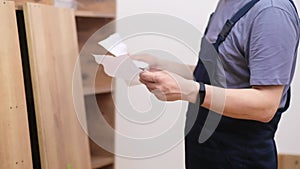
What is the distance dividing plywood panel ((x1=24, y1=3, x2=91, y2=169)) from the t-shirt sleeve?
3.59 feet

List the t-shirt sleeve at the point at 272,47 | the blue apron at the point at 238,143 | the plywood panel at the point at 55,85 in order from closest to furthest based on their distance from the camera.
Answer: the t-shirt sleeve at the point at 272,47
the blue apron at the point at 238,143
the plywood panel at the point at 55,85

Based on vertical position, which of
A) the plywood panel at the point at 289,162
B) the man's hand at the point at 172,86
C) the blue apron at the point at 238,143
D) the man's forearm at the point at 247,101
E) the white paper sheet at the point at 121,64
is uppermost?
the white paper sheet at the point at 121,64

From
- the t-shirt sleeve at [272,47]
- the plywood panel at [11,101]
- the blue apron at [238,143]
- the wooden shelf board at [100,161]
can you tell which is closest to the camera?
the t-shirt sleeve at [272,47]

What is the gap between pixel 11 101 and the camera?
1558 mm

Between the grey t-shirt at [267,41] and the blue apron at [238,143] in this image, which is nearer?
the grey t-shirt at [267,41]

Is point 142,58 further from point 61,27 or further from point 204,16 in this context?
point 204,16

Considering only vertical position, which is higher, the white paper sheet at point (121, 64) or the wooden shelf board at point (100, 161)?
the white paper sheet at point (121, 64)

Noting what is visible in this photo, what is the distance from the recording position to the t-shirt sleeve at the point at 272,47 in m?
0.89

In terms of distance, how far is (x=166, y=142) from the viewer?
4.53 ft

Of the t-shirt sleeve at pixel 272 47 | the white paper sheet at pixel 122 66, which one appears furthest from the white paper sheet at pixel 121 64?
the t-shirt sleeve at pixel 272 47

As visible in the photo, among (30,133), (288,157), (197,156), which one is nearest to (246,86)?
(197,156)

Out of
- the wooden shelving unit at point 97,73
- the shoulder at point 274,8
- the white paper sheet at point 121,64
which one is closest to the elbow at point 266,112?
the shoulder at point 274,8

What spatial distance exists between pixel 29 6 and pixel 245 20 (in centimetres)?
107

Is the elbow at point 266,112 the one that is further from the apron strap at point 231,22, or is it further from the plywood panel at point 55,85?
the plywood panel at point 55,85
